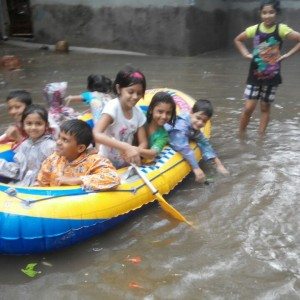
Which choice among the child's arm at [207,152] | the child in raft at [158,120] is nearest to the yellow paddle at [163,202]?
the child in raft at [158,120]

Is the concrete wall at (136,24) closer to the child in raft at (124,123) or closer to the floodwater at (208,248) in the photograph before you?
the floodwater at (208,248)

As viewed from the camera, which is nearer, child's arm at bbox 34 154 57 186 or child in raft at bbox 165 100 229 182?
child's arm at bbox 34 154 57 186

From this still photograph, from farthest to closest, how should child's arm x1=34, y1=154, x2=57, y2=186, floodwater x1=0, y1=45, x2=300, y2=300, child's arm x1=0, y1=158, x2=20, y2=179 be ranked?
child's arm x1=0, y1=158, x2=20, y2=179
child's arm x1=34, y1=154, x2=57, y2=186
floodwater x1=0, y1=45, x2=300, y2=300

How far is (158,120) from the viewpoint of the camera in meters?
3.71

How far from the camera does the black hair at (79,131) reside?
9.86 ft

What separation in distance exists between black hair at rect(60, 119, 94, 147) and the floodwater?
0.65m

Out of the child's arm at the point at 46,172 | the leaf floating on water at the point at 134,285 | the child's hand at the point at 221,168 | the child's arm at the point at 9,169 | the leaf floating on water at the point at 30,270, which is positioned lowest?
the child's hand at the point at 221,168

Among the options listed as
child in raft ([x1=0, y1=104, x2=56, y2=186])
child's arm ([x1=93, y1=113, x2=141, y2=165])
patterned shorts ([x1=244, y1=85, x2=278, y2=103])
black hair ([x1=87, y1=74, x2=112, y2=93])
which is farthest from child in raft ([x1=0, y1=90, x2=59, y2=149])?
patterned shorts ([x1=244, y1=85, x2=278, y2=103])

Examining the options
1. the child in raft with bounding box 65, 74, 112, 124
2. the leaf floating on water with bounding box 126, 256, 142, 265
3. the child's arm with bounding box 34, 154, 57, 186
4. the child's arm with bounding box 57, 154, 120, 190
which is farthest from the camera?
the child in raft with bounding box 65, 74, 112, 124

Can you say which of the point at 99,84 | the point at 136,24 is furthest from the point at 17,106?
the point at 136,24

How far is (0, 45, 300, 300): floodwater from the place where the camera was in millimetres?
2566

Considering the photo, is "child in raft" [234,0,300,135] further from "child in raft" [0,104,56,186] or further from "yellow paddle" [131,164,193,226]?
"child in raft" [0,104,56,186]

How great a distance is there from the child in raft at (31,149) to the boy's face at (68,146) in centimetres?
31

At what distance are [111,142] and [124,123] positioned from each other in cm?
27
